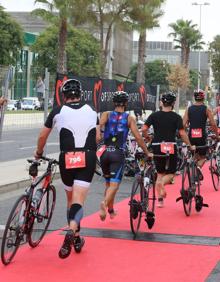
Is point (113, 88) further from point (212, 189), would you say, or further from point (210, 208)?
point (210, 208)

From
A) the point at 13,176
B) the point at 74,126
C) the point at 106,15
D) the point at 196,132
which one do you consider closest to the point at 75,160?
the point at 74,126

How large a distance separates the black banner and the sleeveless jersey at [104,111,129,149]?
4.22 m

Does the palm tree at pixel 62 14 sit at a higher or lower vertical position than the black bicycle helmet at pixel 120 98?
higher

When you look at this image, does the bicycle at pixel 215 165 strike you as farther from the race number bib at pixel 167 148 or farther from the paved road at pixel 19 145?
the paved road at pixel 19 145

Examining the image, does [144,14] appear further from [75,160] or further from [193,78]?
[193,78]

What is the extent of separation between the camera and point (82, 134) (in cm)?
640

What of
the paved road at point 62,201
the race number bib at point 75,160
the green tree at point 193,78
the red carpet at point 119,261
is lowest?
the red carpet at point 119,261

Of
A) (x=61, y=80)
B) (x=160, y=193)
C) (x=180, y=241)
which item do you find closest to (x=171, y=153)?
(x=160, y=193)

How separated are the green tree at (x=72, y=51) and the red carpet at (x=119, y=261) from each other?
6774 cm

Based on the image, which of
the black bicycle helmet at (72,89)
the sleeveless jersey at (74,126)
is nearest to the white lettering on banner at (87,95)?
the black bicycle helmet at (72,89)

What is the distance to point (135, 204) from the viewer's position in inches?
298

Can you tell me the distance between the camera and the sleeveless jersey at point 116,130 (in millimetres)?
8188

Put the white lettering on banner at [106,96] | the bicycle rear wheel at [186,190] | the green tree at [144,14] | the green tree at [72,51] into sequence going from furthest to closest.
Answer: the green tree at [72,51]
the green tree at [144,14]
the white lettering on banner at [106,96]
the bicycle rear wheel at [186,190]

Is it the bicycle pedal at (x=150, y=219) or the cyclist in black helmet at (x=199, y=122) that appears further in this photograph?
the cyclist in black helmet at (x=199, y=122)
